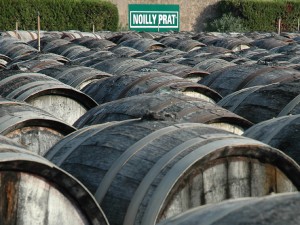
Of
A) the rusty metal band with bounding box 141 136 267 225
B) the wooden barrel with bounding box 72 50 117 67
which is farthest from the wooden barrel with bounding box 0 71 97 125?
the wooden barrel with bounding box 72 50 117 67

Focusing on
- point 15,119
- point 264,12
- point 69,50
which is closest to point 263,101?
point 15,119

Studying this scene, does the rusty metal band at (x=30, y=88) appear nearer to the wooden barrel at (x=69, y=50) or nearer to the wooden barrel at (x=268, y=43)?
the wooden barrel at (x=69, y=50)

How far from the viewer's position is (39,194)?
12.1 feet

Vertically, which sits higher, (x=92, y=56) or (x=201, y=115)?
(x=201, y=115)

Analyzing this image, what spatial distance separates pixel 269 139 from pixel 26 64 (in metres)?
6.68

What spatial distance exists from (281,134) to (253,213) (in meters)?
2.94

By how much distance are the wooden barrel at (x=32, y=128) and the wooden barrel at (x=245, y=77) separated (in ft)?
11.8

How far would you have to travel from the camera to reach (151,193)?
13.1 feet

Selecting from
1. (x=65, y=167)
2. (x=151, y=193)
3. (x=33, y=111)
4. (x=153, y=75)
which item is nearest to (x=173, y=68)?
(x=153, y=75)

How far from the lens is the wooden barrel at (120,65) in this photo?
1116 centimetres

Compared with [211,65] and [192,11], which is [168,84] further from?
[192,11]

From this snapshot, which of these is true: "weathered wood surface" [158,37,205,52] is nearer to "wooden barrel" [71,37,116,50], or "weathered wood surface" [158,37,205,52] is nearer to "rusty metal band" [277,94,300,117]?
"wooden barrel" [71,37,116,50]

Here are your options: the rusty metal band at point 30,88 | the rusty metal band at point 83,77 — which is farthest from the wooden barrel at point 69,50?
the rusty metal band at point 30,88

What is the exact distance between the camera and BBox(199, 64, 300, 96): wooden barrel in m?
8.70
